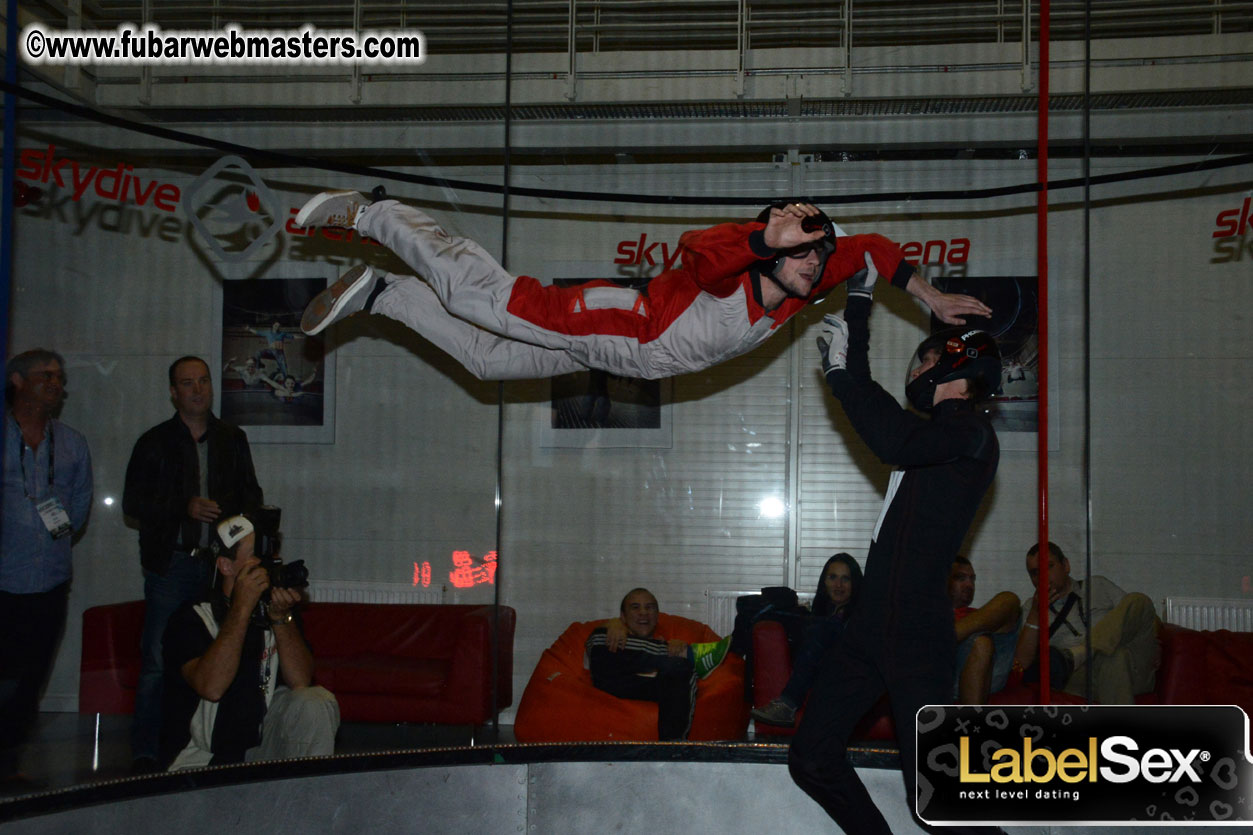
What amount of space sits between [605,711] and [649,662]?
251mm

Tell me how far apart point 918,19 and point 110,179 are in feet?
10.5

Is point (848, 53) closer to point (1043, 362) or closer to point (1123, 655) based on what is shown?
point (1043, 362)

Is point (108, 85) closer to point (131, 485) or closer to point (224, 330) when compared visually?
point (224, 330)

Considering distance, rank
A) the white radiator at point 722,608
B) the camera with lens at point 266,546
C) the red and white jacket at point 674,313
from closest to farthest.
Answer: the red and white jacket at point 674,313
the camera with lens at point 266,546
the white radiator at point 722,608

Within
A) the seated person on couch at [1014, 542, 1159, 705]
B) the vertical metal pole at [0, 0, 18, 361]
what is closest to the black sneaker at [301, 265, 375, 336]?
the vertical metal pole at [0, 0, 18, 361]

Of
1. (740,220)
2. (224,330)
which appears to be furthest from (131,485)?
(740,220)

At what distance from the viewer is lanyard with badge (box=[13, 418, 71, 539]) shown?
9.55 ft

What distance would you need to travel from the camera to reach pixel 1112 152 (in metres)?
3.62

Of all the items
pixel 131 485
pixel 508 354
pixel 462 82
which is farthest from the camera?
pixel 462 82

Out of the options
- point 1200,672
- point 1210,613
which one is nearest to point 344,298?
point 1200,672

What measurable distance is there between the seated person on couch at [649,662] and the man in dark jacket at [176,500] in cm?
151

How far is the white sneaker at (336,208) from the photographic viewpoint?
2779 millimetres

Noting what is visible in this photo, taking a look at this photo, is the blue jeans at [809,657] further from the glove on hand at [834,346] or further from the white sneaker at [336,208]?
the white sneaker at [336,208]

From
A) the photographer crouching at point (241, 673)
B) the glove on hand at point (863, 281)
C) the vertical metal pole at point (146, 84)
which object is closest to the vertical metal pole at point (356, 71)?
the vertical metal pole at point (146, 84)
